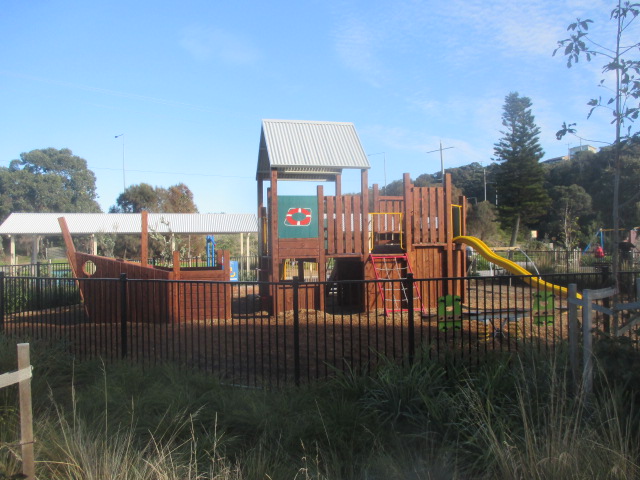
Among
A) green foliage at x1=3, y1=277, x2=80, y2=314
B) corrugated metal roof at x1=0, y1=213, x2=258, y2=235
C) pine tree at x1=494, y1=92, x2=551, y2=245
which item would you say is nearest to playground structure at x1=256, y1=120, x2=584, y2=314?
green foliage at x1=3, y1=277, x2=80, y2=314

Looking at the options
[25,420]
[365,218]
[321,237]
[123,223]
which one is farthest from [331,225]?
[123,223]

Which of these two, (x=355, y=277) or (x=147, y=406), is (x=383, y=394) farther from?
(x=355, y=277)

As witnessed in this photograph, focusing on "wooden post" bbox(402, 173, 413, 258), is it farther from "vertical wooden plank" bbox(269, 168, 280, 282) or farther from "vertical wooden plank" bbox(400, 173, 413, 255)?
"vertical wooden plank" bbox(269, 168, 280, 282)

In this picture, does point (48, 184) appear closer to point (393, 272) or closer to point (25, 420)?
point (393, 272)

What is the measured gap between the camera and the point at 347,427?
4480 mm

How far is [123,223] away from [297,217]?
24778mm

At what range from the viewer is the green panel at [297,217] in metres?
12.7

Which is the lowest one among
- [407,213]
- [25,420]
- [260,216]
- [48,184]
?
[25,420]

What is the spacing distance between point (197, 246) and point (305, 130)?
26.6m

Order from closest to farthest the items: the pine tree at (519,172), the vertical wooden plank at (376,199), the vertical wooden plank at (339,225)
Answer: the vertical wooden plank at (339,225), the vertical wooden plank at (376,199), the pine tree at (519,172)

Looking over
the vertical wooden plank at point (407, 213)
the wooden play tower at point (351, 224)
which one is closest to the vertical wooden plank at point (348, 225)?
the wooden play tower at point (351, 224)

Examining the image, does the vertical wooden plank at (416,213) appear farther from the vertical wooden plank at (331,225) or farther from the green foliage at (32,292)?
→ the green foliage at (32,292)

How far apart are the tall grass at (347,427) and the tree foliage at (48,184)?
210 feet

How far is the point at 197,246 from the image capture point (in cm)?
3934
